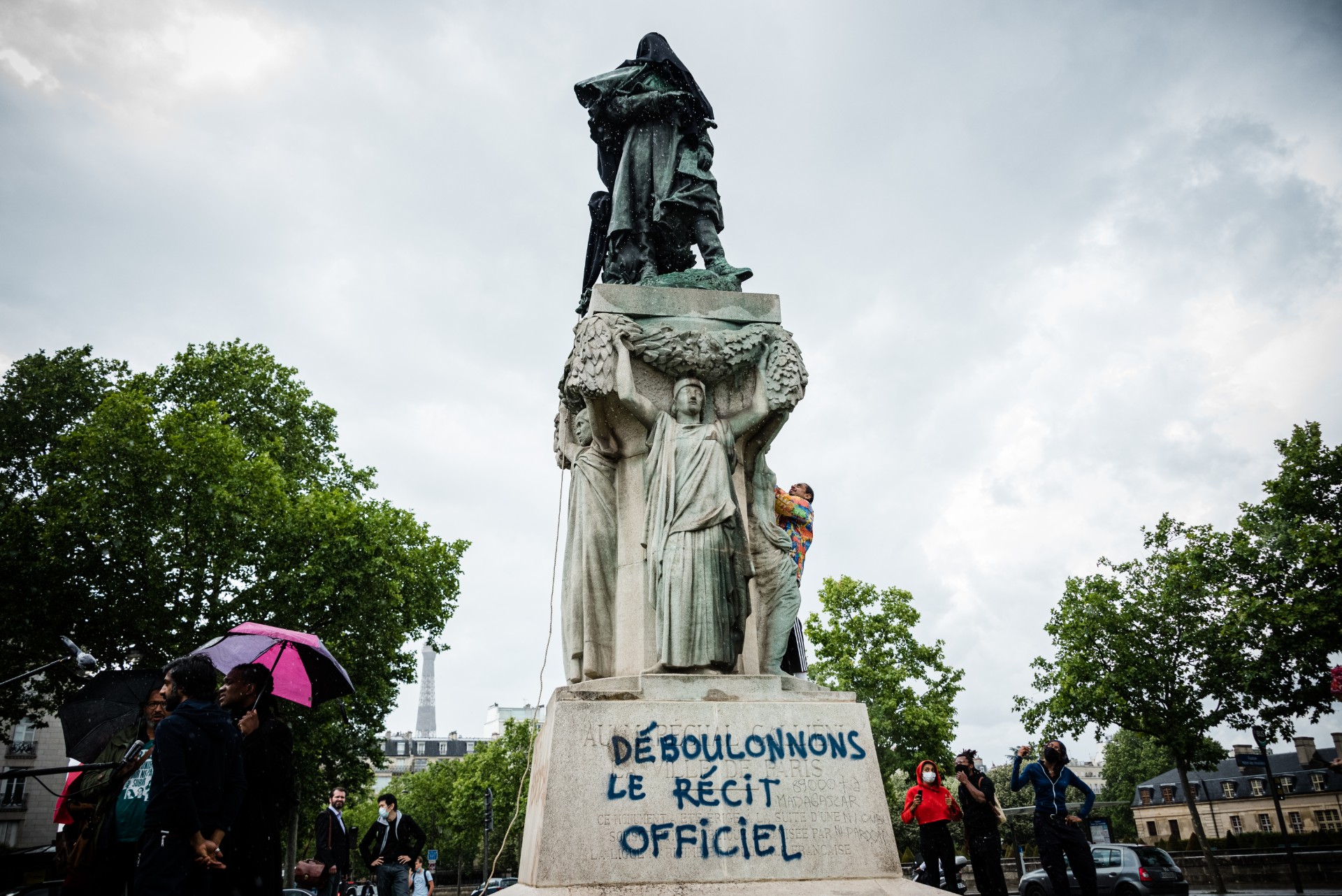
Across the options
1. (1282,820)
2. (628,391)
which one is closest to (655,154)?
(628,391)

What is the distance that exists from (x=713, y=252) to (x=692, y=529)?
259 cm

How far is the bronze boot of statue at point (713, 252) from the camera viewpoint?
20.4 ft

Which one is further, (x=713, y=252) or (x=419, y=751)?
(x=419, y=751)

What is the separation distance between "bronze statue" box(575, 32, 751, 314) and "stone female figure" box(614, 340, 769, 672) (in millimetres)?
1510

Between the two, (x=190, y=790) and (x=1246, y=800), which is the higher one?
(x=190, y=790)

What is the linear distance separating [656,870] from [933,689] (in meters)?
31.4

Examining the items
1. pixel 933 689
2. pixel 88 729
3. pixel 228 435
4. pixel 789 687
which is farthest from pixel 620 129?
pixel 933 689

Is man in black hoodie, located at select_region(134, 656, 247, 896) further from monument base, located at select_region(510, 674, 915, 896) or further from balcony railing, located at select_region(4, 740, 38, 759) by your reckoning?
balcony railing, located at select_region(4, 740, 38, 759)

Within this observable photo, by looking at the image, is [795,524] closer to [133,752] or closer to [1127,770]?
[133,752]

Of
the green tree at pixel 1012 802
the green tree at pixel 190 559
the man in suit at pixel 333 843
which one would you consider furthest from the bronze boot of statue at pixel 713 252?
the green tree at pixel 1012 802

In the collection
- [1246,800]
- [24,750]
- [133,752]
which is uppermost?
[24,750]

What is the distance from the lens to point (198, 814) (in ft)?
12.4

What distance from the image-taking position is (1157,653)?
27.5m

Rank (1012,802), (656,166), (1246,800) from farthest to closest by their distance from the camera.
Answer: (1012,802)
(1246,800)
(656,166)
